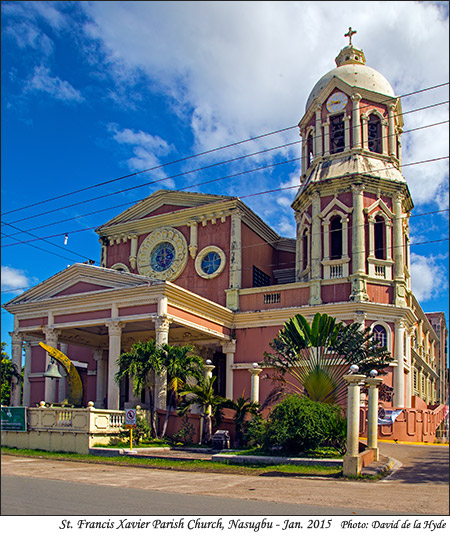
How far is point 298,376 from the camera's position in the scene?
22719 millimetres

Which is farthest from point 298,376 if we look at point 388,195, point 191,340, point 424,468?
point 388,195

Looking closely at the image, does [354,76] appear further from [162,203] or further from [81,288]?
[81,288]

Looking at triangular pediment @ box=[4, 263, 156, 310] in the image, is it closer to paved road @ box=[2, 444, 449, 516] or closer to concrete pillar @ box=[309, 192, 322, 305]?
concrete pillar @ box=[309, 192, 322, 305]

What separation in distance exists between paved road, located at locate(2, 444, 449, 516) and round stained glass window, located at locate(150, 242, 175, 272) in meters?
18.0

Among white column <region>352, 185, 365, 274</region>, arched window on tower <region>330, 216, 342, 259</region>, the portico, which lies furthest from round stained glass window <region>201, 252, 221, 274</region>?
white column <region>352, 185, 365, 274</region>

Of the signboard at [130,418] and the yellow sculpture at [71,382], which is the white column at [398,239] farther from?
the yellow sculpture at [71,382]

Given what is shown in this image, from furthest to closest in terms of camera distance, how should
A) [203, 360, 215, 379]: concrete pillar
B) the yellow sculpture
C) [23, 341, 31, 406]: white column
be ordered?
[23, 341, 31, 406]: white column < the yellow sculpture < [203, 360, 215, 379]: concrete pillar

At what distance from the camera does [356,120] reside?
1281 inches

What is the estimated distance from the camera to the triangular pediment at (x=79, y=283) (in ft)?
91.0

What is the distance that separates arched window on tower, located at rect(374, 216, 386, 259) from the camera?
103 feet

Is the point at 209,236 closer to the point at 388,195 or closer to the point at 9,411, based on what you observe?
the point at 388,195

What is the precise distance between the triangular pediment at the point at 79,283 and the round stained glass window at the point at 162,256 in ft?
24.1

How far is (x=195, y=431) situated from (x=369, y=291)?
11466 mm

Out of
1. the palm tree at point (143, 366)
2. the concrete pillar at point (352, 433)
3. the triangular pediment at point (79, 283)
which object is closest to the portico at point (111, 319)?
the triangular pediment at point (79, 283)
